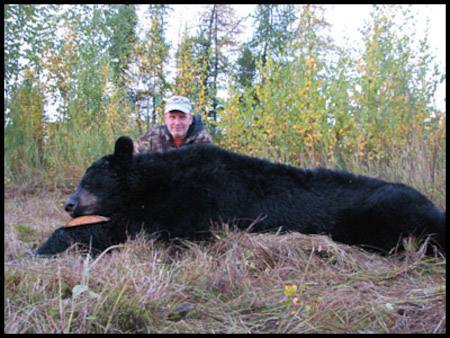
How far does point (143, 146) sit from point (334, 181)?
303 centimetres

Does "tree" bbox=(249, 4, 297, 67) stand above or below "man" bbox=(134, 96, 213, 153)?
above

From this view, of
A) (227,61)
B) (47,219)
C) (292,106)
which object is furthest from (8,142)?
(227,61)

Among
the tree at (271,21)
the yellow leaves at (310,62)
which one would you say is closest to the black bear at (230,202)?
the yellow leaves at (310,62)

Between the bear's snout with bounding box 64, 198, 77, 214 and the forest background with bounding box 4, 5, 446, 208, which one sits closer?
the bear's snout with bounding box 64, 198, 77, 214

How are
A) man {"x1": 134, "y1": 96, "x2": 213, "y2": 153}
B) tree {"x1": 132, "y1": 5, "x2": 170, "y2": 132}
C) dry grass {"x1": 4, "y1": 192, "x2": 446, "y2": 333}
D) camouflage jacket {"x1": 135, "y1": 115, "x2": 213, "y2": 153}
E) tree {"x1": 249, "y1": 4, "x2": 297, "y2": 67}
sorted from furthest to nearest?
tree {"x1": 249, "y1": 4, "x2": 297, "y2": 67} < tree {"x1": 132, "y1": 5, "x2": 170, "y2": 132} < camouflage jacket {"x1": 135, "y1": 115, "x2": 213, "y2": 153} < man {"x1": 134, "y1": 96, "x2": 213, "y2": 153} < dry grass {"x1": 4, "y1": 192, "x2": 446, "y2": 333}

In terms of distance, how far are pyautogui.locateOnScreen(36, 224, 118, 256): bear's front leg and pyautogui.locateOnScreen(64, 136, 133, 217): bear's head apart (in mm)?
168

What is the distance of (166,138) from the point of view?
5340mm

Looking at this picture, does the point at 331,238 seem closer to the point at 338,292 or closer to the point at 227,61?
the point at 338,292

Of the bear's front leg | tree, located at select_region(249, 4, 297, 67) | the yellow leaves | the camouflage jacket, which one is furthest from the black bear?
tree, located at select_region(249, 4, 297, 67)

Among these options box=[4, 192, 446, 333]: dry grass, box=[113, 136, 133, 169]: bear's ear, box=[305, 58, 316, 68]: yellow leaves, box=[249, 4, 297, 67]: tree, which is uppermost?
box=[249, 4, 297, 67]: tree

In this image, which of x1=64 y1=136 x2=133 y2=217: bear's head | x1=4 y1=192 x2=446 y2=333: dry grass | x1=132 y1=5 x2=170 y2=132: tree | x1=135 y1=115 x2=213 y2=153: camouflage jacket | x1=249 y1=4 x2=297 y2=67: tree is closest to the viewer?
x1=4 y1=192 x2=446 y2=333: dry grass

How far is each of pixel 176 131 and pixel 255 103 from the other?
286 cm

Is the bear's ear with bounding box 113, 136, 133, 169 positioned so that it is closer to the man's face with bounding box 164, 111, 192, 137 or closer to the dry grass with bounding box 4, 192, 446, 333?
the dry grass with bounding box 4, 192, 446, 333

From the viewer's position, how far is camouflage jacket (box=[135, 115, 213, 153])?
5.18 meters
